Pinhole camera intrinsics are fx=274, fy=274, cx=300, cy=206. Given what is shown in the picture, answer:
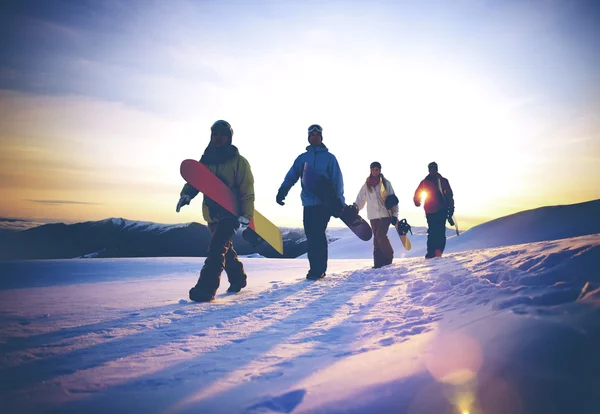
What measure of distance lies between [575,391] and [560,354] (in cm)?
14

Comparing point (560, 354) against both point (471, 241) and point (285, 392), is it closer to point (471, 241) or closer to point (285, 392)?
point (285, 392)

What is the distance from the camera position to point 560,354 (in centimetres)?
93

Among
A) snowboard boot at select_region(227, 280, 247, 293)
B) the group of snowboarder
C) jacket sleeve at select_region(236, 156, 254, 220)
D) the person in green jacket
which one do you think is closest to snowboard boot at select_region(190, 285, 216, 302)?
the group of snowboarder

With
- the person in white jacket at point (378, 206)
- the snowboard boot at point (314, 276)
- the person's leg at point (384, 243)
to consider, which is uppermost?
the person in white jacket at point (378, 206)

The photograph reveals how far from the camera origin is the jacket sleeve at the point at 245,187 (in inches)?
141

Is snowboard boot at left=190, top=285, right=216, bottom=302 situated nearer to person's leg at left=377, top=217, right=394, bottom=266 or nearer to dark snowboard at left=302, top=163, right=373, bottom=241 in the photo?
dark snowboard at left=302, top=163, right=373, bottom=241

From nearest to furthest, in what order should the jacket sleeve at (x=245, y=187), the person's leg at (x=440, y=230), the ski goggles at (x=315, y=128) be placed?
the jacket sleeve at (x=245, y=187)
the ski goggles at (x=315, y=128)
the person's leg at (x=440, y=230)

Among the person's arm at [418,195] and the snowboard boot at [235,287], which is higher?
the person's arm at [418,195]

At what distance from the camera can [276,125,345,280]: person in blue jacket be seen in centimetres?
464

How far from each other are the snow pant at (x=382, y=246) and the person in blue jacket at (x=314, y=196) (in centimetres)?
151

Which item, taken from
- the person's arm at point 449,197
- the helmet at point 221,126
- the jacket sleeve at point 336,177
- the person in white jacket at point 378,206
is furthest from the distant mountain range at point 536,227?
the helmet at point 221,126

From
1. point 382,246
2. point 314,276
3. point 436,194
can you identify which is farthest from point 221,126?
point 436,194

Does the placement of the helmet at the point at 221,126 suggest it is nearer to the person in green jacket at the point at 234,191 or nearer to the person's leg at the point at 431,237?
the person in green jacket at the point at 234,191

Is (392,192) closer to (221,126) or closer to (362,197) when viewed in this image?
(362,197)
